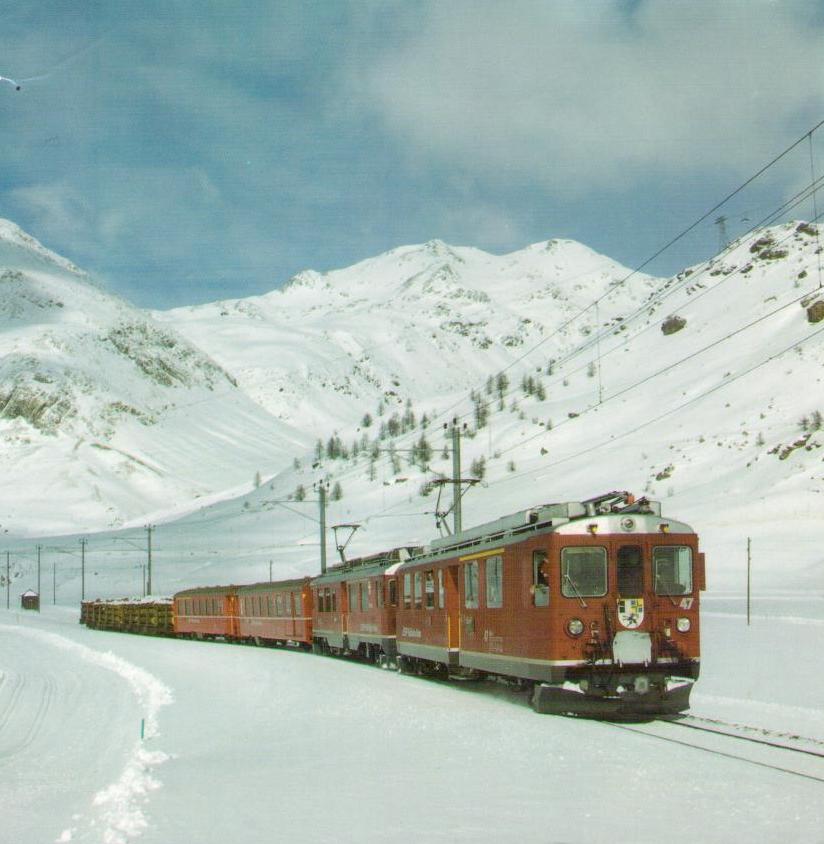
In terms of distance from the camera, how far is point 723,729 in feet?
51.3

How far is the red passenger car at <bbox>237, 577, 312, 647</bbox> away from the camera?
39.8 m

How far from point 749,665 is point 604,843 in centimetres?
1453

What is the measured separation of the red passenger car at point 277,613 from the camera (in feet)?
131

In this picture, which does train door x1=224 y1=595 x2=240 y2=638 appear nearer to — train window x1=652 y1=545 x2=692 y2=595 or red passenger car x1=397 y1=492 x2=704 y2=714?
red passenger car x1=397 y1=492 x2=704 y2=714

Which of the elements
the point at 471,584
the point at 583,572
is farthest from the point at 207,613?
the point at 583,572

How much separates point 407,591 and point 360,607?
552cm

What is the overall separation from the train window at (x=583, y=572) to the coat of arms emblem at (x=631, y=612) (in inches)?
13.3

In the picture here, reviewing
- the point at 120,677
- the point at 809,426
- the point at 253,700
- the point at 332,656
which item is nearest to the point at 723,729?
the point at 253,700

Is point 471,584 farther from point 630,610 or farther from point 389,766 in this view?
point 389,766

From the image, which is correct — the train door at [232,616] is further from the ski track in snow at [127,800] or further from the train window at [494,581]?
the train window at [494,581]

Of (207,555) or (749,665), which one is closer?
(749,665)

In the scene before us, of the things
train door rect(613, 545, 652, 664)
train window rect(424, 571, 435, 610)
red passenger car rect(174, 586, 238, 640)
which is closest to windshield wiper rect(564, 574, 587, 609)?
train door rect(613, 545, 652, 664)

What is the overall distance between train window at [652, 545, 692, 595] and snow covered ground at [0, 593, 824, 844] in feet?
6.62

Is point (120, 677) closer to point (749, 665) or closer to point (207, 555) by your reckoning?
point (749, 665)
